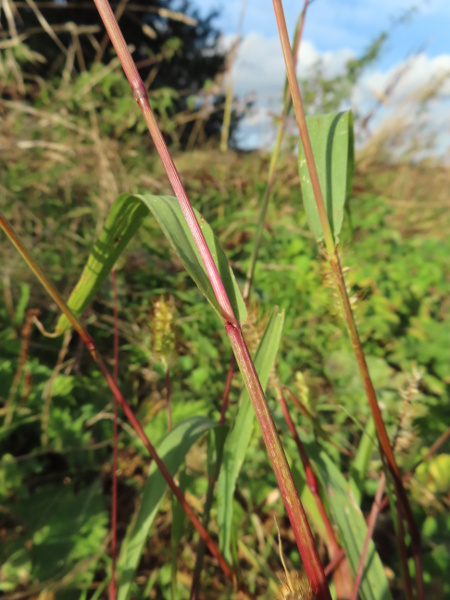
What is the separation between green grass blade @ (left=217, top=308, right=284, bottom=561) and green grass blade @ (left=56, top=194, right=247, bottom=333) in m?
0.11

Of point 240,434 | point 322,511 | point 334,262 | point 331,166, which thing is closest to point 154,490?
point 240,434

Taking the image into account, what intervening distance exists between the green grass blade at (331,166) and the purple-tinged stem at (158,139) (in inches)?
7.9

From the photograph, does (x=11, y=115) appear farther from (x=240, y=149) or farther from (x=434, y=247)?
(x=240, y=149)

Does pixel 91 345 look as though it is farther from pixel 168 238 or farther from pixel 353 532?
pixel 353 532

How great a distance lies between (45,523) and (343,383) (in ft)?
2.71

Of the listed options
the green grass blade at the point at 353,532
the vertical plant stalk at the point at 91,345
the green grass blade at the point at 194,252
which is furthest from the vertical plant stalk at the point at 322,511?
the green grass blade at the point at 194,252

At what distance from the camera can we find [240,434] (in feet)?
1.68

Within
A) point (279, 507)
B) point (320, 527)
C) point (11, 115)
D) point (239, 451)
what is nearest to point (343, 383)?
point (279, 507)

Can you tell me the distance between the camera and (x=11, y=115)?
1928 millimetres

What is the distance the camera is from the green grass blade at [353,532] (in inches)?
20.4

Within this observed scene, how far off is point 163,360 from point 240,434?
5.7 inches

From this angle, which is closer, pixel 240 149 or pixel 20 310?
pixel 20 310

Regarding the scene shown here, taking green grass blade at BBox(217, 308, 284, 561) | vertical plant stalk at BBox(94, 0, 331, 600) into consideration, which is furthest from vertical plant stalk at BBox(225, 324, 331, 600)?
green grass blade at BBox(217, 308, 284, 561)

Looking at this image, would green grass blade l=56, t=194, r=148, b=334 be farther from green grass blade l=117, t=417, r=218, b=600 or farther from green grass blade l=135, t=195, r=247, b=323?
green grass blade l=117, t=417, r=218, b=600
